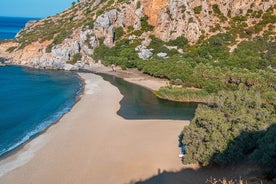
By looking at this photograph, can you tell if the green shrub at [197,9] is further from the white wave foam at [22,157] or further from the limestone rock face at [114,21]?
the white wave foam at [22,157]

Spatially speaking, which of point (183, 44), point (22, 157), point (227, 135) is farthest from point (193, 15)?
point (22, 157)

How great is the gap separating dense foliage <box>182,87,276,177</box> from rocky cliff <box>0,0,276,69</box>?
53.7 metres

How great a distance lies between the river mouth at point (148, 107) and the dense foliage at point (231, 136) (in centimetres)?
1488

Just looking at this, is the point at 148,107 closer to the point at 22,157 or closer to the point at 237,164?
the point at 22,157

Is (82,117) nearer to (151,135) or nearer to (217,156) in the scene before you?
(151,135)

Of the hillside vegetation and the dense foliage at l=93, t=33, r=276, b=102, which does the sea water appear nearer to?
the hillside vegetation

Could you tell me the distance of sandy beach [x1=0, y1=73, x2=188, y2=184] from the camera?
105 ft

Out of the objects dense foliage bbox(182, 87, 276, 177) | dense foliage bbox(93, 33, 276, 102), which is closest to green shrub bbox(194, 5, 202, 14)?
dense foliage bbox(93, 33, 276, 102)

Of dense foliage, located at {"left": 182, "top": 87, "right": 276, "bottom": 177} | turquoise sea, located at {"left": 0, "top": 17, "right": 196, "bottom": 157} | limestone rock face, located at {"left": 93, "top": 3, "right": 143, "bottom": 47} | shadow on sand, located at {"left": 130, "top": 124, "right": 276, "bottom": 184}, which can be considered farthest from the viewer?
limestone rock face, located at {"left": 93, "top": 3, "right": 143, "bottom": 47}

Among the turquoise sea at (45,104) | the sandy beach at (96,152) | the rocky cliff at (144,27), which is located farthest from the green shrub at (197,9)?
the sandy beach at (96,152)

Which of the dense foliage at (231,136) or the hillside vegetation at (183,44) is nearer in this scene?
the dense foliage at (231,136)

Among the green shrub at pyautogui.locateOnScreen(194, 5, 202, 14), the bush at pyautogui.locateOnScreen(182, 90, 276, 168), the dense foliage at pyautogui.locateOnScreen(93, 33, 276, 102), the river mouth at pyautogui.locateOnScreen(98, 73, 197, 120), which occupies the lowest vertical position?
the river mouth at pyautogui.locateOnScreen(98, 73, 197, 120)

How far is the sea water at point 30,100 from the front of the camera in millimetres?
44500

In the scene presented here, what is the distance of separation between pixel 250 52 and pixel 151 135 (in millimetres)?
45024
